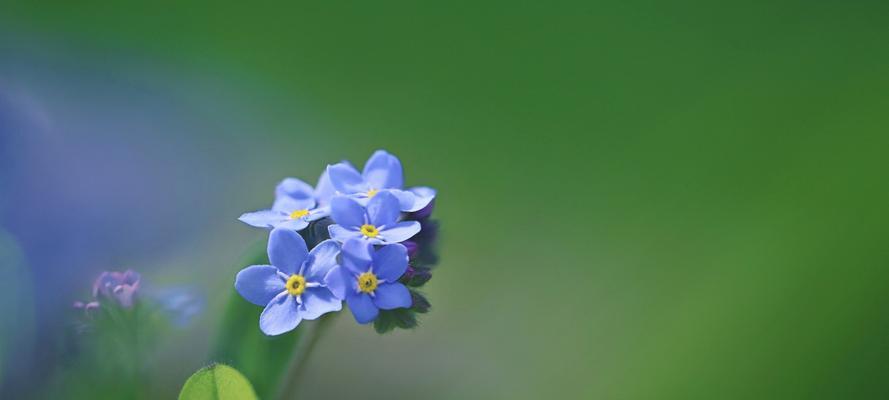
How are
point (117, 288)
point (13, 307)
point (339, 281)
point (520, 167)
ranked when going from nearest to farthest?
1. point (339, 281)
2. point (117, 288)
3. point (13, 307)
4. point (520, 167)

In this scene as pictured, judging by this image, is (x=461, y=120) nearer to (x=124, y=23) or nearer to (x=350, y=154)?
(x=350, y=154)

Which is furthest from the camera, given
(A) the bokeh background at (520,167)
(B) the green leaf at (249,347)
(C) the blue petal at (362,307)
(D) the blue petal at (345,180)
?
(A) the bokeh background at (520,167)

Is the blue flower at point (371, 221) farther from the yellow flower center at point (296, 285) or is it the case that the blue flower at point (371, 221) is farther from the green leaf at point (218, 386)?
the green leaf at point (218, 386)

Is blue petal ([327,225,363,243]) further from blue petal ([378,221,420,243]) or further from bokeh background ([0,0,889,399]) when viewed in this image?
bokeh background ([0,0,889,399])

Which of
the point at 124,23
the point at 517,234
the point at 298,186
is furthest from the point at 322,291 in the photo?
the point at 124,23

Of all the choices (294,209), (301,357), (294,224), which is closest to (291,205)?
(294,209)

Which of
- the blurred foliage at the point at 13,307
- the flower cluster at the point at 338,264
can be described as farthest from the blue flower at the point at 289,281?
the blurred foliage at the point at 13,307

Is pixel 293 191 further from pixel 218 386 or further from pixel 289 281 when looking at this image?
pixel 218 386

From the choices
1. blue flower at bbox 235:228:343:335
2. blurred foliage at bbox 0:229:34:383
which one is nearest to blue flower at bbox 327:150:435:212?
blue flower at bbox 235:228:343:335
